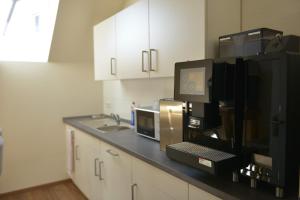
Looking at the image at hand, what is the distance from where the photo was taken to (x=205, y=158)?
1.04 meters

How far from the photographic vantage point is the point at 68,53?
3.12m

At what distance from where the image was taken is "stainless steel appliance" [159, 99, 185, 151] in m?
1.49

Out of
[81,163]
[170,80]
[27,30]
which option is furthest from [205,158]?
[27,30]

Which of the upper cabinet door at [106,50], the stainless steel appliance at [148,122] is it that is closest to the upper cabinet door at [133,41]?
the upper cabinet door at [106,50]

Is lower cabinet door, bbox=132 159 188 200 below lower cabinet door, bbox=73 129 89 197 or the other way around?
the other way around

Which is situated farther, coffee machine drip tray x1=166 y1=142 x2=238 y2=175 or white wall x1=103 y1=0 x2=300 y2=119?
white wall x1=103 y1=0 x2=300 y2=119

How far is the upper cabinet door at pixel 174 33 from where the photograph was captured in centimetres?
142

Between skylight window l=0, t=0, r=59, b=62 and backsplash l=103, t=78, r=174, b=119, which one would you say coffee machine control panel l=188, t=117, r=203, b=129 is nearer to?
backsplash l=103, t=78, r=174, b=119

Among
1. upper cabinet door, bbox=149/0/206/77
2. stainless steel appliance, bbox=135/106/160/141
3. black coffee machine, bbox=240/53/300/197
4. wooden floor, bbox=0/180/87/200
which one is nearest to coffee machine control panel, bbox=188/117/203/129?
black coffee machine, bbox=240/53/300/197

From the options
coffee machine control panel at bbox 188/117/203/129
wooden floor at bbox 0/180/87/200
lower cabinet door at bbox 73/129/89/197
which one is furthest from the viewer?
wooden floor at bbox 0/180/87/200

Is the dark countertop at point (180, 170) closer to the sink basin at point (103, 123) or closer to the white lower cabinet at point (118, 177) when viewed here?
the white lower cabinet at point (118, 177)

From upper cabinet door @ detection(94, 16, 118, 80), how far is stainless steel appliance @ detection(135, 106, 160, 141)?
0.56 metres

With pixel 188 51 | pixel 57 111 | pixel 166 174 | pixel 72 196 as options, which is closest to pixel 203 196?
pixel 166 174

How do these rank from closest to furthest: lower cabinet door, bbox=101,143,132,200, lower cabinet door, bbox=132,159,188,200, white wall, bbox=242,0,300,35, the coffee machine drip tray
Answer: the coffee machine drip tray
lower cabinet door, bbox=132,159,188,200
white wall, bbox=242,0,300,35
lower cabinet door, bbox=101,143,132,200
